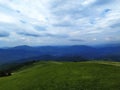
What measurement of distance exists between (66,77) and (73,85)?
711 cm

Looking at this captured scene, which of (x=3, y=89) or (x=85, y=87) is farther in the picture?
(x=3, y=89)

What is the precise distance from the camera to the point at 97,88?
3747 centimetres

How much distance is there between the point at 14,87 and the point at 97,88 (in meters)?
19.9

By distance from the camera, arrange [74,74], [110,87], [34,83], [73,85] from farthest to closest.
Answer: [74,74] → [34,83] → [73,85] → [110,87]

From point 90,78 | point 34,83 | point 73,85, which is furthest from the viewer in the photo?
point 34,83

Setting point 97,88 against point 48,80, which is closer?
point 97,88

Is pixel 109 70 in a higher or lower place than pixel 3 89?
higher

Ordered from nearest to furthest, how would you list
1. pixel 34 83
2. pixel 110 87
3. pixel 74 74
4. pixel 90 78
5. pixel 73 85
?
pixel 110 87
pixel 73 85
pixel 90 78
pixel 34 83
pixel 74 74

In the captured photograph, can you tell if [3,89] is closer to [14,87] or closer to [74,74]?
[14,87]

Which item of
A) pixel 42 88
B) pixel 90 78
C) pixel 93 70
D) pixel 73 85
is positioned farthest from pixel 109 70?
pixel 42 88

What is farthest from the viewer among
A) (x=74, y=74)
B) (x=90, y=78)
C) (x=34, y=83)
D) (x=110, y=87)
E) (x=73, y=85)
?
(x=74, y=74)

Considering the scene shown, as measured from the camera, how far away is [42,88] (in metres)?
42.7

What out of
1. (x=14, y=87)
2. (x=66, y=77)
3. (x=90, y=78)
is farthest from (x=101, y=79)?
(x=14, y=87)

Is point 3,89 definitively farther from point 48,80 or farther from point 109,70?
point 109,70
